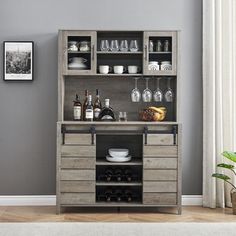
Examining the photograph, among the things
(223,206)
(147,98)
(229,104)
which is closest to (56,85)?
(147,98)

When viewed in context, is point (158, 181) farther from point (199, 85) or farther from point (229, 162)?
point (199, 85)

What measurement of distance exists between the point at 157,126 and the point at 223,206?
1.13 meters

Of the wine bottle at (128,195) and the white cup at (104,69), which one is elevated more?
the white cup at (104,69)

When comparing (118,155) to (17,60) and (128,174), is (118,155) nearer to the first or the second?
(128,174)

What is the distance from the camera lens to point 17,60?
14.9ft

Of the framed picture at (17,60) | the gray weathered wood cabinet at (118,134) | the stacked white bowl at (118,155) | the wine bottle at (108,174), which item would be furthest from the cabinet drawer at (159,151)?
the framed picture at (17,60)

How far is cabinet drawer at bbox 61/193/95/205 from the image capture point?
13.6ft

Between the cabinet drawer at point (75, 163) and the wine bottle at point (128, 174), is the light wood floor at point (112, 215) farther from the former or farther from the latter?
the cabinet drawer at point (75, 163)

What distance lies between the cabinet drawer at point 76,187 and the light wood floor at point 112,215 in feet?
0.76

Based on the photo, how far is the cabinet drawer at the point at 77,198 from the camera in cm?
415

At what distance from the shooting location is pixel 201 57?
459cm

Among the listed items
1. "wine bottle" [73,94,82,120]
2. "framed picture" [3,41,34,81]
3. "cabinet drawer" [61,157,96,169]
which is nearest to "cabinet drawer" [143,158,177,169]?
"cabinet drawer" [61,157,96,169]

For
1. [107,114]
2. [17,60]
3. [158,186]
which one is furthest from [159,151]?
[17,60]

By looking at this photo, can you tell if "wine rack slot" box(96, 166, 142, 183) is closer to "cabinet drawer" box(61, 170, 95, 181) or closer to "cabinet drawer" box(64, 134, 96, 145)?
"cabinet drawer" box(61, 170, 95, 181)
